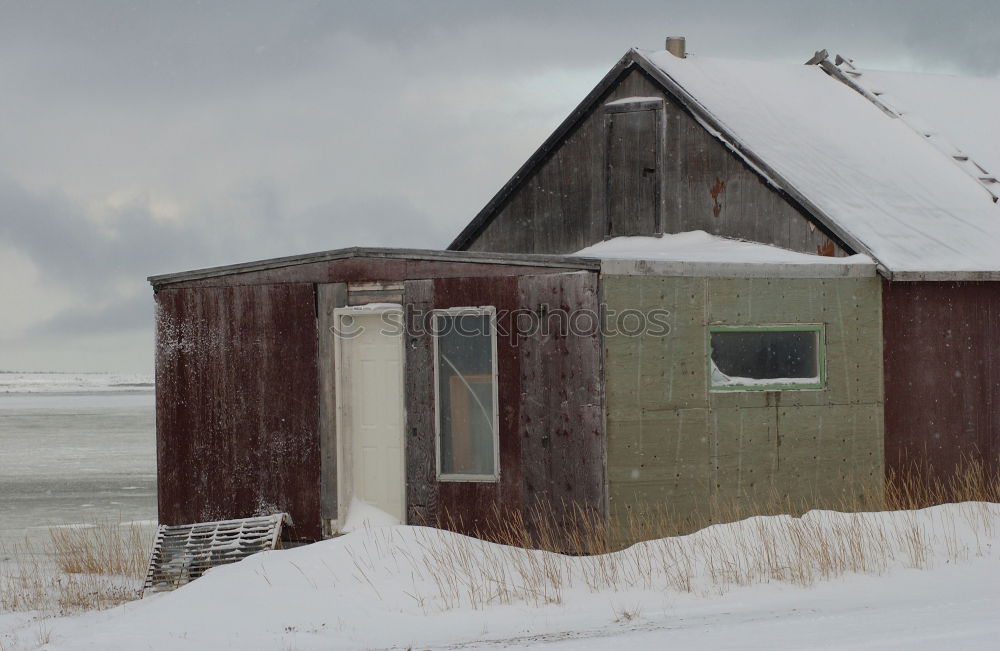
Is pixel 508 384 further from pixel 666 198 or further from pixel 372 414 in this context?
pixel 666 198

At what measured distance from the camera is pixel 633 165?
15.1 meters

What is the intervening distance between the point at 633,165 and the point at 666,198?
70 centimetres

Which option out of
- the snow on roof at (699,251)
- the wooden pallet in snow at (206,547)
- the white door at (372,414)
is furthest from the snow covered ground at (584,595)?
the snow on roof at (699,251)

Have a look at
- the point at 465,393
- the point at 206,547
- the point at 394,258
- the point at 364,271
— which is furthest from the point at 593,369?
the point at 206,547

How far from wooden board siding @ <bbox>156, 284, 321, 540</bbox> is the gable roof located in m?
5.57

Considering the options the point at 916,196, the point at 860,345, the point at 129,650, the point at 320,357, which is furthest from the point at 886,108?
the point at 129,650

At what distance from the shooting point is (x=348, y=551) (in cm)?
1046

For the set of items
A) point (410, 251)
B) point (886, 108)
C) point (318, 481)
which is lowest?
point (318, 481)

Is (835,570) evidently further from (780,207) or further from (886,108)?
(886,108)

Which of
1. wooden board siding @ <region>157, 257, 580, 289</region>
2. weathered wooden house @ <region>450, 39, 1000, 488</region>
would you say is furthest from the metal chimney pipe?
wooden board siding @ <region>157, 257, 580, 289</region>

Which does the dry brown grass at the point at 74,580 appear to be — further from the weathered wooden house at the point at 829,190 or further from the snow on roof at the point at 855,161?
the snow on roof at the point at 855,161

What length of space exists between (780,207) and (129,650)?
845cm

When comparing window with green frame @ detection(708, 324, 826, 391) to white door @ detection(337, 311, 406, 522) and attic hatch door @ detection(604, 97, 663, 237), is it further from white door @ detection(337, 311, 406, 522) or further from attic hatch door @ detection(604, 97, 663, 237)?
attic hatch door @ detection(604, 97, 663, 237)

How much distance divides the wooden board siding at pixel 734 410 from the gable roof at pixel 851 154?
3.20 ft
